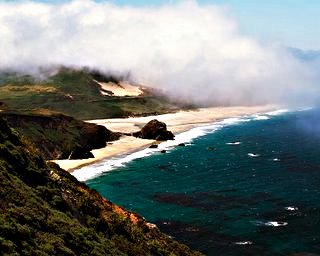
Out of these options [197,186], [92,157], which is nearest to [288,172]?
[197,186]

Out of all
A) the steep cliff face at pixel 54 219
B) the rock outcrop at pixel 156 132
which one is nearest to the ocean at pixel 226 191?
the rock outcrop at pixel 156 132

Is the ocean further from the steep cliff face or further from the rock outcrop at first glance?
the steep cliff face

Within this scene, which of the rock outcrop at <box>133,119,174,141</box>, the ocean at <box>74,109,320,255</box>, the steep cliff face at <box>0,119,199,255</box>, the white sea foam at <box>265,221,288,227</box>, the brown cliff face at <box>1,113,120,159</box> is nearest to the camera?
the steep cliff face at <box>0,119,199,255</box>

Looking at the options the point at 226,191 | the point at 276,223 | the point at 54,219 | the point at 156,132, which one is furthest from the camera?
the point at 156,132

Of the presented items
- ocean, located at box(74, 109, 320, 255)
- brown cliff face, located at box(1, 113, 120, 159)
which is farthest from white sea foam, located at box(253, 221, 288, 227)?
brown cliff face, located at box(1, 113, 120, 159)

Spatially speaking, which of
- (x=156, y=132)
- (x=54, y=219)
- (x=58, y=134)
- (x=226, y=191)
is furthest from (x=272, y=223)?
(x=156, y=132)

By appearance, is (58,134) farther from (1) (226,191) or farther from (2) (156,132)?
(1) (226,191)

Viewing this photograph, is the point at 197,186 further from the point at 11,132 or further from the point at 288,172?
the point at 11,132
